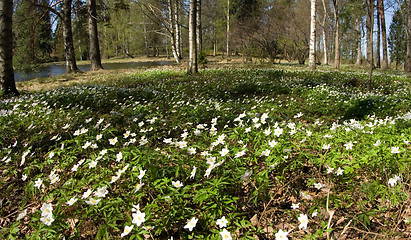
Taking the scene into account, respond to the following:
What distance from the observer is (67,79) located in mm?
10969

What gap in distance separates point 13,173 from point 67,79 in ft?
31.7

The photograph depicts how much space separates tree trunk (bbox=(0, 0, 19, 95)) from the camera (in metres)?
6.32

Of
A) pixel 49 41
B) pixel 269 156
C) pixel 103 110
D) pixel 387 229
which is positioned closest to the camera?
pixel 387 229

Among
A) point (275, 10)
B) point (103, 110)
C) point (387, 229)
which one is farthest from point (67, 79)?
point (275, 10)

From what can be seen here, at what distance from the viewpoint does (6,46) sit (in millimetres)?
6531

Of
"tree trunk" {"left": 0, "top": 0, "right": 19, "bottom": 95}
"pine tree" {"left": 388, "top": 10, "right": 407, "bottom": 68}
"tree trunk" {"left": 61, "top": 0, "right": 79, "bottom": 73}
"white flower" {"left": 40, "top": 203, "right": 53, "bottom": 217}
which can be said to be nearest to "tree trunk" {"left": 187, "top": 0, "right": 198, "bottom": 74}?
"tree trunk" {"left": 0, "top": 0, "right": 19, "bottom": 95}

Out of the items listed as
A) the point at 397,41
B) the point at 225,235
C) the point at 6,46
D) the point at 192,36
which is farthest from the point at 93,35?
the point at 397,41

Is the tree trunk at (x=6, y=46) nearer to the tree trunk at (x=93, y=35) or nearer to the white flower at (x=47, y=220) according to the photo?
the white flower at (x=47, y=220)

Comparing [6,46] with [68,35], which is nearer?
[6,46]

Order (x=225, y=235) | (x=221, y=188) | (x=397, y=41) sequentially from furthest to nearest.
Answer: (x=397, y=41)
(x=221, y=188)
(x=225, y=235)

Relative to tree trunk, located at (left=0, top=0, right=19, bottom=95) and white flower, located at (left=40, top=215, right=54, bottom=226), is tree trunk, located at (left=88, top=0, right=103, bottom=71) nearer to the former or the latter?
tree trunk, located at (left=0, top=0, right=19, bottom=95)

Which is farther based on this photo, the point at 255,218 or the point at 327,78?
the point at 327,78

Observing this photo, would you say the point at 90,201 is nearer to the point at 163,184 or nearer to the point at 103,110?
the point at 163,184

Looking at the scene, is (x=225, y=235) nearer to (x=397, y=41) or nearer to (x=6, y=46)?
(x=6, y=46)
